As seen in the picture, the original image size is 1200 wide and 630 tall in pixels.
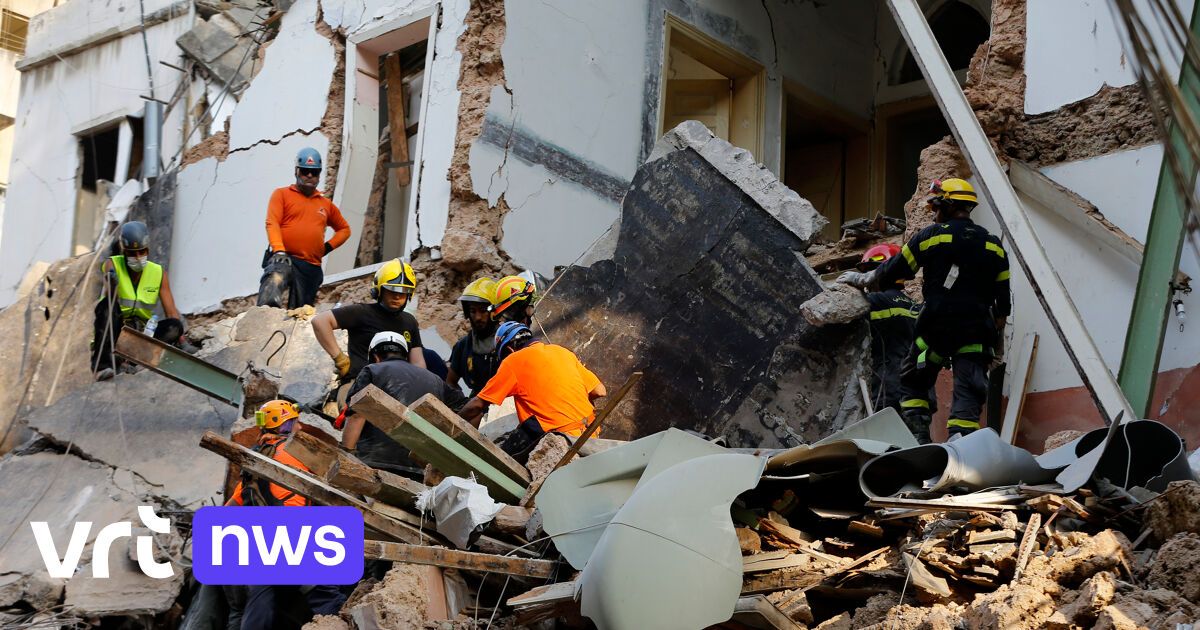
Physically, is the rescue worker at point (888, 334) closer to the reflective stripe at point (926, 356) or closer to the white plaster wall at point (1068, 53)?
the reflective stripe at point (926, 356)

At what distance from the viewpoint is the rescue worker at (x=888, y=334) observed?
7637 mm

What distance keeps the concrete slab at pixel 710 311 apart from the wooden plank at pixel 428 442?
Result: 247 cm

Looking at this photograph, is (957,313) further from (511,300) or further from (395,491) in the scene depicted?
(395,491)

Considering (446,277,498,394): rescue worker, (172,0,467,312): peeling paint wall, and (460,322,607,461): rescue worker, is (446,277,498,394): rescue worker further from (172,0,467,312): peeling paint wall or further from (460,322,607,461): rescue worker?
(172,0,467,312): peeling paint wall

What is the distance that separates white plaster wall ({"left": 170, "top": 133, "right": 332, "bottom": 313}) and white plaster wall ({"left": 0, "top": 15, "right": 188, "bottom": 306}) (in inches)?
80.8

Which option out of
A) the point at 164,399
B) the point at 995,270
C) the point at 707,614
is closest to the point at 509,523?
the point at 707,614

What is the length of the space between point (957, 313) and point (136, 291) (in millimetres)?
7112

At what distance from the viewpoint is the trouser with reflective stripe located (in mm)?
6668

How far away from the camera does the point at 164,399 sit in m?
9.70

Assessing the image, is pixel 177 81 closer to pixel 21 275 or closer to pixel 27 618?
pixel 21 275

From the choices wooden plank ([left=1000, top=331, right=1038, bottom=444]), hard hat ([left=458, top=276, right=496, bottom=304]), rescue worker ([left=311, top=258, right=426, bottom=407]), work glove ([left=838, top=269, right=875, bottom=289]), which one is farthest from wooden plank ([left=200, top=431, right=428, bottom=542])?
wooden plank ([left=1000, top=331, right=1038, bottom=444])

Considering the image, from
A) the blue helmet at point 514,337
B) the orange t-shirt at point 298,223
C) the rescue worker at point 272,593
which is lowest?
the rescue worker at point 272,593

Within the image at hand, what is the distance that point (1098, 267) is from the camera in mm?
7668

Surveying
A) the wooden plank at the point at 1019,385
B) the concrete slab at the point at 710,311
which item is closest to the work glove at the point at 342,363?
the concrete slab at the point at 710,311
